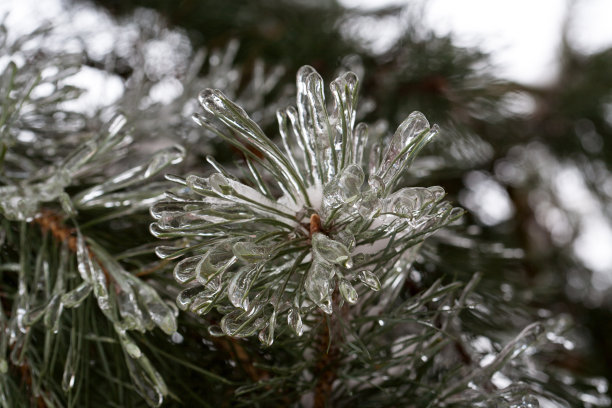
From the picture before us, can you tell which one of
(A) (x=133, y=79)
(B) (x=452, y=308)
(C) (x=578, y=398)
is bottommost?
(C) (x=578, y=398)

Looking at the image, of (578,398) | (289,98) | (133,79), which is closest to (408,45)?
(289,98)

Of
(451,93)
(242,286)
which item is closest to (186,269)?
(242,286)

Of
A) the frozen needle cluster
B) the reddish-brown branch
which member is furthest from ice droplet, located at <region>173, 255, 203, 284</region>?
the reddish-brown branch

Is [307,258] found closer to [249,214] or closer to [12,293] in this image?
[249,214]

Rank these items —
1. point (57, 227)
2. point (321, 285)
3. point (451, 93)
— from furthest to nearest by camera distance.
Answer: point (451, 93), point (57, 227), point (321, 285)

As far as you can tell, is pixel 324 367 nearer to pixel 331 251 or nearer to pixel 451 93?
pixel 331 251

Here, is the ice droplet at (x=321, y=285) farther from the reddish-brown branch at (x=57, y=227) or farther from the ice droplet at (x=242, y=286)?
the reddish-brown branch at (x=57, y=227)
